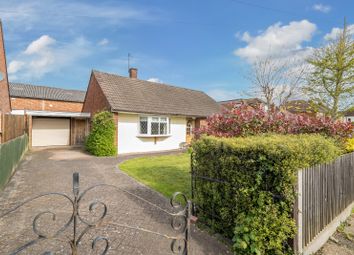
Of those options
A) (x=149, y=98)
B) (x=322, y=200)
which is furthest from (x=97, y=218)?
(x=149, y=98)

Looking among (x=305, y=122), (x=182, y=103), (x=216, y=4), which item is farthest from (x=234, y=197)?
(x=182, y=103)

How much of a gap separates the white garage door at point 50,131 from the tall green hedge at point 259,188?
1900 cm

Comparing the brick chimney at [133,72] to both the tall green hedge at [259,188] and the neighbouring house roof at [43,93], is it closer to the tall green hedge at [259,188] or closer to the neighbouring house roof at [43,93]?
the neighbouring house roof at [43,93]

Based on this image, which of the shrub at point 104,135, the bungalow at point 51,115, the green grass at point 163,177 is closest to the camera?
the green grass at point 163,177

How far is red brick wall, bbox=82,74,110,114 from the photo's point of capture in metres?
15.4

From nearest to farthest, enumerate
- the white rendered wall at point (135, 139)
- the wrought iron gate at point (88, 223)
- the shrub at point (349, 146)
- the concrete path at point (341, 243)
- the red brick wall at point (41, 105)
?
the wrought iron gate at point (88, 223), the concrete path at point (341, 243), the shrub at point (349, 146), the white rendered wall at point (135, 139), the red brick wall at point (41, 105)

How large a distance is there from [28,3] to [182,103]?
13.6 m

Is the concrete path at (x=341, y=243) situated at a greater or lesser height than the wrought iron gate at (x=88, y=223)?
lesser

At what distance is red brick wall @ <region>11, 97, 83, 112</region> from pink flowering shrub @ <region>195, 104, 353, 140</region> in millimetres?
25709

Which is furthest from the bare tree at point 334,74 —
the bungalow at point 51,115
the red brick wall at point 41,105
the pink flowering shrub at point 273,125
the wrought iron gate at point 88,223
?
the red brick wall at point 41,105

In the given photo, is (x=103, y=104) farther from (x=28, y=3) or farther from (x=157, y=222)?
(x=157, y=222)

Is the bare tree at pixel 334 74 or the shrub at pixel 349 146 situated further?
the bare tree at pixel 334 74

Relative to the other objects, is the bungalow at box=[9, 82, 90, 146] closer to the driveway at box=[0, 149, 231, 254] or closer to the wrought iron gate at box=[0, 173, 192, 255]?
the driveway at box=[0, 149, 231, 254]

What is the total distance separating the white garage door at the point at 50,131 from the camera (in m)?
18.6
